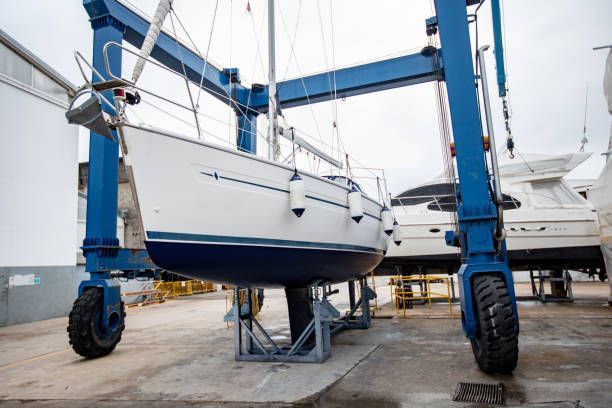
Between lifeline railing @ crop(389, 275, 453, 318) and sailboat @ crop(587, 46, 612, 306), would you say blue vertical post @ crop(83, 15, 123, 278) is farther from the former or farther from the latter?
sailboat @ crop(587, 46, 612, 306)

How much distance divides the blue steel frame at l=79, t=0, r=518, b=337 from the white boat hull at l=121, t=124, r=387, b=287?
69cm

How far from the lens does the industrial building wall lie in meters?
9.66

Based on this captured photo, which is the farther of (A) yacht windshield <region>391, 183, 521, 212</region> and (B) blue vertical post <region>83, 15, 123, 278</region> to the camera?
(A) yacht windshield <region>391, 183, 521, 212</region>

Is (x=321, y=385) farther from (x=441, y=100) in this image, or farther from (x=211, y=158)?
(x=441, y=100)

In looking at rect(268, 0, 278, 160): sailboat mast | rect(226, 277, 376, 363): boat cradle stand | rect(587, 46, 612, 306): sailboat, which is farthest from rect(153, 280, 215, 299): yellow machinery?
rect(587, 46, 612, 306): sailboat

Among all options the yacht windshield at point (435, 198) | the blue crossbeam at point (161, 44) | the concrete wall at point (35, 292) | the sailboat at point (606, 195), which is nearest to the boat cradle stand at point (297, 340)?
the blue crossbeam at point (161, 44)

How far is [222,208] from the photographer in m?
3.67

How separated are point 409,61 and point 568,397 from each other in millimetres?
6618

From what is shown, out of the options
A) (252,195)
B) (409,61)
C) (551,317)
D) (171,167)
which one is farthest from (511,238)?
(171,167)

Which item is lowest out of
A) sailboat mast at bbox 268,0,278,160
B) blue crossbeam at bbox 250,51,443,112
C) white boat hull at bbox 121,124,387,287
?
white boat hull at bbox 121,124,387,287

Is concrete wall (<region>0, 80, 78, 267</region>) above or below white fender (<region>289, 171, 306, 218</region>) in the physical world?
above

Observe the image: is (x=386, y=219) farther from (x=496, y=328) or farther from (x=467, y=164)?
(x=496, y=328)

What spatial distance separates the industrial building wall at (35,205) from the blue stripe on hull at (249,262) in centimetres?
806

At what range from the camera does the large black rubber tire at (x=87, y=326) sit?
5.19 m
